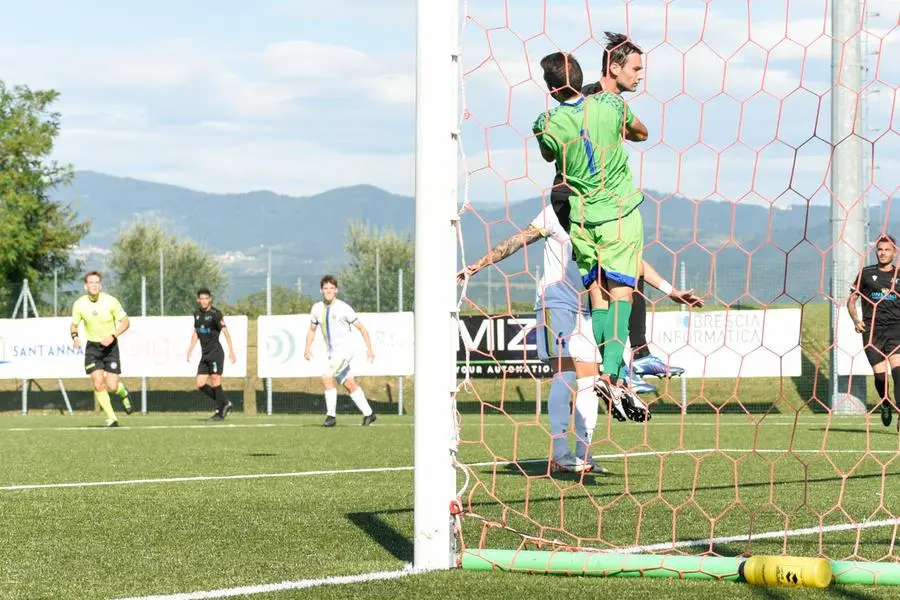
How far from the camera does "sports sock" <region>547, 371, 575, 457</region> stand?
810cm

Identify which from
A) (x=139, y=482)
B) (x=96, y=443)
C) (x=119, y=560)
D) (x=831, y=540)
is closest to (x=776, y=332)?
(x=96, y=443)

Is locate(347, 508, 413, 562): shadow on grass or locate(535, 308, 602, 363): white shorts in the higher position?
locate(535, 308, 602, 363): white shorts

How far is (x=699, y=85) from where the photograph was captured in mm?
5293

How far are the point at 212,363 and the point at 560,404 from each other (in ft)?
40.0

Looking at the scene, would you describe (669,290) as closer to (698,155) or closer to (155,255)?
(698,155)

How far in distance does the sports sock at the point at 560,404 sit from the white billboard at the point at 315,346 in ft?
41.4

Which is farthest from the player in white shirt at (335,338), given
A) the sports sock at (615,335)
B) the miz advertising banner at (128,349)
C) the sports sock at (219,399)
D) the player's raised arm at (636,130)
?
the player's raised arm at (636,130)

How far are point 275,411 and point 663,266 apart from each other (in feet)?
54.1

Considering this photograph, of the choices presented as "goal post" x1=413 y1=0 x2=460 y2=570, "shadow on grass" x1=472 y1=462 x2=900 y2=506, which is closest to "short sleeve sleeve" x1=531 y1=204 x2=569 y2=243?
"shadow on grass" x1=472 y1=462 x2=900 y2=506

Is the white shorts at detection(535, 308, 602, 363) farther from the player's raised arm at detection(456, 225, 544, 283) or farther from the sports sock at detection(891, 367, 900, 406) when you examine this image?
the sports sock at detection(891, 367, 900, 406)

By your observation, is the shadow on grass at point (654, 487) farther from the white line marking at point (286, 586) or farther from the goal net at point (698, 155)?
the white line marking at point (286, 586)

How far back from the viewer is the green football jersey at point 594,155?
19.7 ft

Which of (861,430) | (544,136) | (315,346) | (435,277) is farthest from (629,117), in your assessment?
(315,346)

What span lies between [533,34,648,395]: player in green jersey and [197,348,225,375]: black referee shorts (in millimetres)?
13983
